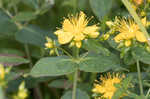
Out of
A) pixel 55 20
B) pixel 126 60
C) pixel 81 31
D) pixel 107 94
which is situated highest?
pixel 55 20

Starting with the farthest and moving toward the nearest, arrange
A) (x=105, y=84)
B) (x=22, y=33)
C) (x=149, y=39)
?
(x=22, y=33) → (x=105, y=84) → (x=149, y=39)

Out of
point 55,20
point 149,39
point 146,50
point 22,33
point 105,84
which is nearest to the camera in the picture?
point 149,39

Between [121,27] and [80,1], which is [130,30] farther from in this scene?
[80,1]

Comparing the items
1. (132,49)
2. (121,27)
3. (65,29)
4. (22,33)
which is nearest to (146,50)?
(132,49)

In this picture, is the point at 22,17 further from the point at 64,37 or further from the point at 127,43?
the point at 127,43

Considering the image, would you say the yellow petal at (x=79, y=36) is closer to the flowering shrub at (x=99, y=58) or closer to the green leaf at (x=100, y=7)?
the flowering shrub at (x=99, y=58)

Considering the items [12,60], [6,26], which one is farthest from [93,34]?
[6,26]
